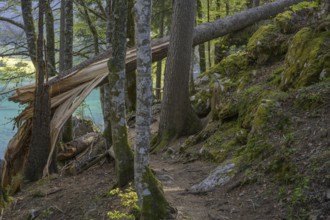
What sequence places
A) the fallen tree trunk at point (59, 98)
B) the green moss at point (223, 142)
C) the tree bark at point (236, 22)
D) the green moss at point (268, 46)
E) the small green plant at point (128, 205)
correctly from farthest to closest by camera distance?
1. the tree bark at point (236, 22)
2. the green moss at point (268, 46)
3. the fallen tree trunk at point (59, 98)
4. the green moss at point (223, 142)
5. the small green plant at point (128, 205)

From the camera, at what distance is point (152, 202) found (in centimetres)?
475

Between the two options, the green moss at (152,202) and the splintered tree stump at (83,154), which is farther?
the splintered tree stump at (83,154)

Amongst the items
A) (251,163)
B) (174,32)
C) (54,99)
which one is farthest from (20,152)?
(251,163)

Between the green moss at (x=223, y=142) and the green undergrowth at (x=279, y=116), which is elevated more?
the green undergrowth at (x=279, y=116)

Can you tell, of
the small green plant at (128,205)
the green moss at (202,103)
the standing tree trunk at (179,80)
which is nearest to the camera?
the small green plant at (128,205)

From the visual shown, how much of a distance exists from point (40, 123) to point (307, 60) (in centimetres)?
572

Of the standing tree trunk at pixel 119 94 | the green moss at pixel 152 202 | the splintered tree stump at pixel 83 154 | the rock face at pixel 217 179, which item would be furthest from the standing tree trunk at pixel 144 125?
the splintered tree stump at pixel 83 154

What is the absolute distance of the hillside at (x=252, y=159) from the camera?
16.5 ft

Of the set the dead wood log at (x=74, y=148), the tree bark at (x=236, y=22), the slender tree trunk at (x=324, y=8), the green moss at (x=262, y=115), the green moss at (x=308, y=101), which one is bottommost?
the dead wood log at (x=74, y=148)

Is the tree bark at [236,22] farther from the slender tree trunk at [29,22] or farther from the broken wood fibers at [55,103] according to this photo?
the slender tree trunk at [29,22]

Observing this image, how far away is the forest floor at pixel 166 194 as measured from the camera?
523 cm

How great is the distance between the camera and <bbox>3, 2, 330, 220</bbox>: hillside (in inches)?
198

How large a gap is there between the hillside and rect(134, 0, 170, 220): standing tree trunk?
342 millimetres

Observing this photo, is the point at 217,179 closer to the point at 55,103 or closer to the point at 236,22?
the point at 55,103
